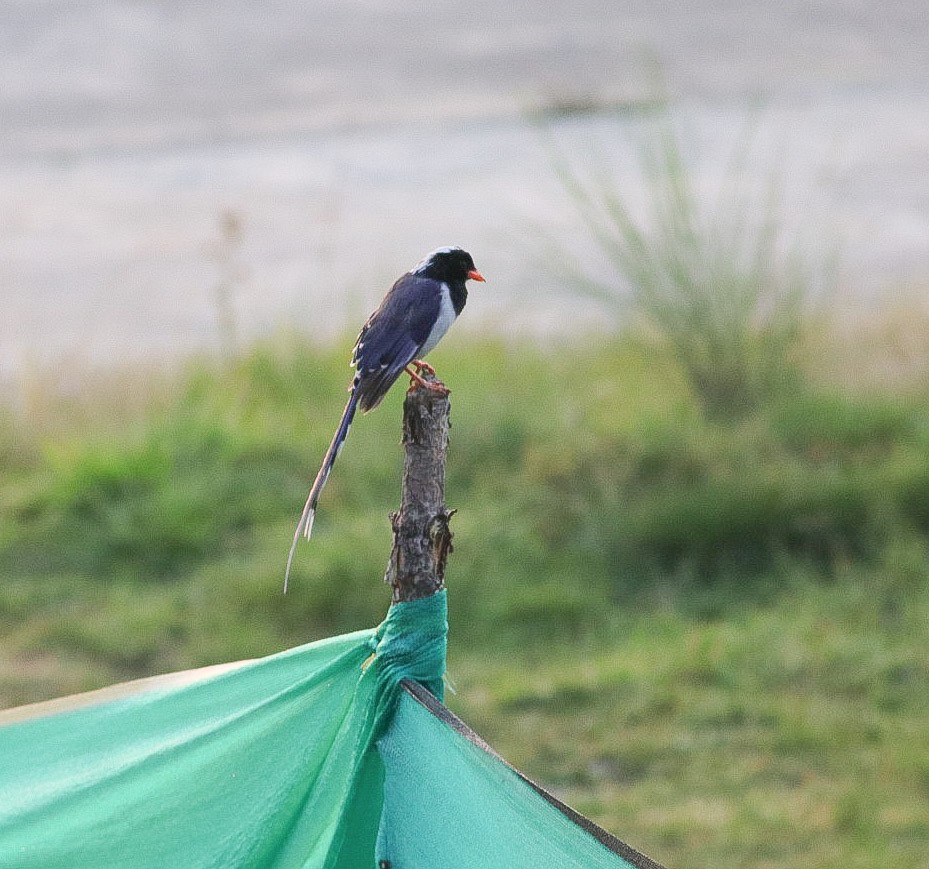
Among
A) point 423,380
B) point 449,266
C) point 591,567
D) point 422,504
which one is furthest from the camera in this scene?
point 591,567

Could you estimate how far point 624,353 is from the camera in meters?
6.85

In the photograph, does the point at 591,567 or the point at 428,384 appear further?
the point at 591,567

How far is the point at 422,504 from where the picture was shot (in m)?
1.54

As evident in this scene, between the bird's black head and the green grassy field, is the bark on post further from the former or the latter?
the green grassy field

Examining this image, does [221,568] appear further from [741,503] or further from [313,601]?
[741,503]

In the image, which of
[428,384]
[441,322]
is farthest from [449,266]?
[428,384]

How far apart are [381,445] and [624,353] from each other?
1.48 m

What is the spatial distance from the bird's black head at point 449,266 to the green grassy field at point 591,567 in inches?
84.2

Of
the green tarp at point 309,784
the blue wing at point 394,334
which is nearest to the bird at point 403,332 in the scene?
the blue wing at point 394,334

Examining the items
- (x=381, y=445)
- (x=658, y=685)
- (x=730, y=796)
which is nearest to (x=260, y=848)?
(x=730, y=796)

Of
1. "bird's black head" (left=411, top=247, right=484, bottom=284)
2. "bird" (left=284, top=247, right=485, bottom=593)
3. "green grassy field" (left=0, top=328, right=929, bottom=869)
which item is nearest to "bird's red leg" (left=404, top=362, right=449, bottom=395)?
"bird" (left=284, top=247, right=485, bottom=593)

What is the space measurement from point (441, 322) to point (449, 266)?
135mm

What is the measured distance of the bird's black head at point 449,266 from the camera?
175 centimetres

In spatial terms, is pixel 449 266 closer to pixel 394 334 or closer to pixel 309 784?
pixel 394 334
